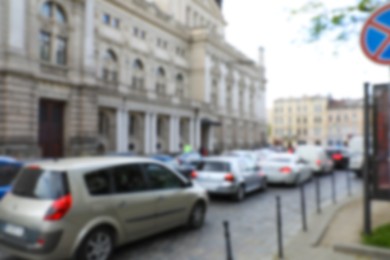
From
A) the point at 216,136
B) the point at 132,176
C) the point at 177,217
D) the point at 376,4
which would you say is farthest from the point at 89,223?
the point at 216,136

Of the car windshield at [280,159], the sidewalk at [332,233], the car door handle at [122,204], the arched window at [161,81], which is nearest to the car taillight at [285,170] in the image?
the car windshield at [280,159]

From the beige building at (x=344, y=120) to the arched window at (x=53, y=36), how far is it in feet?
274

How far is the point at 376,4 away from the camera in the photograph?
329 inches

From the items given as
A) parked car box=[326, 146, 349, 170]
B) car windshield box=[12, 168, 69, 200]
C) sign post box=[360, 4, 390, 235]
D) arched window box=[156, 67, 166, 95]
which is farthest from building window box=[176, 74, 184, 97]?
car windshield box=[12, 168, 69, 200]

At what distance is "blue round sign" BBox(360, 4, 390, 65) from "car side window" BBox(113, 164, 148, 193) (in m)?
4.15

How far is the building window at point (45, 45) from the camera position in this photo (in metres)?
26.0

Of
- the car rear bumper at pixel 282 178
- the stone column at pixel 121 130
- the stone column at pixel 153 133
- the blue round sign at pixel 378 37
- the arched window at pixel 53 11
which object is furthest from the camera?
the stone column at pixel 153 133

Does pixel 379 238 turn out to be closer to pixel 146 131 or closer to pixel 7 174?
pixel 7 174

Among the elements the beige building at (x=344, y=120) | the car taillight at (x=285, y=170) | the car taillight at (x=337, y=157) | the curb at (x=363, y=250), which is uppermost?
the beige building at (x=344, y=120)

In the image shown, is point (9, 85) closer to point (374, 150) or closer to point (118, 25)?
point (118, 25)

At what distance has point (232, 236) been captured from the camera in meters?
7.34

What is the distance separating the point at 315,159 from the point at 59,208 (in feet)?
60.8

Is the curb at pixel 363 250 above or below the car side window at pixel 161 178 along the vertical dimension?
below

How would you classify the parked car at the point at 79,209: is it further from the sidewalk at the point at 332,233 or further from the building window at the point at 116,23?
the building window at the point at 116,23
